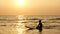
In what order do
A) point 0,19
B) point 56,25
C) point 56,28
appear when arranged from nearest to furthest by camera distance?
1. point 56,28
2. point 56,25
3. point 0,19

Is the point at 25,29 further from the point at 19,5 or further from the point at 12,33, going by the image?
the point at 19,5

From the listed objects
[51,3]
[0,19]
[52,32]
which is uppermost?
[51,3]

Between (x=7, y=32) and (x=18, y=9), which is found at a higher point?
(x=18, y=9)

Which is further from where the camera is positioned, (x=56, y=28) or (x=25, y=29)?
(x=56, y=28)

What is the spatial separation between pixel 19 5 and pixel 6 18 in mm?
488

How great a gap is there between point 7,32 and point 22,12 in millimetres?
1070

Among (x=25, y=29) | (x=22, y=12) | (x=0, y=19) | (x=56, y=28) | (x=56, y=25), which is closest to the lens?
(x=25, y=29)

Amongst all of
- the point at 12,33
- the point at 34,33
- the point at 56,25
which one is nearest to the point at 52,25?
the point at 56,25

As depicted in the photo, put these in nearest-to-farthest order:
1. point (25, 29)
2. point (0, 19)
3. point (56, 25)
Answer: point (25, 29) < point (56, 25) < point (0, 19)

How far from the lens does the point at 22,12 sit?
111 inches

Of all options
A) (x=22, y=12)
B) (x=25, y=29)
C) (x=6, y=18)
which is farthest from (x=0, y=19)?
(x=25, y=29)

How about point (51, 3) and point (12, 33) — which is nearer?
point (12, 33)

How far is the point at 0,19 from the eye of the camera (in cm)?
254

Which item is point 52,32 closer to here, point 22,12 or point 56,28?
point 56,28
